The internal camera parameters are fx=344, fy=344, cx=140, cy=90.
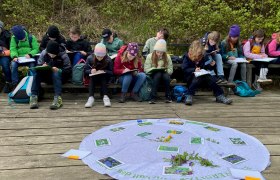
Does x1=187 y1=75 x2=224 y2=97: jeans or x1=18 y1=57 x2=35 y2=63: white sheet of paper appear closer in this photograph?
x1=187 y1=75 x2=224 y2=97: jeans

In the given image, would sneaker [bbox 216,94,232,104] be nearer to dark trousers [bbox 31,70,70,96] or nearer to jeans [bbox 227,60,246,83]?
jeans [bbox 227,60,246,83]

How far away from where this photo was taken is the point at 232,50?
22.5 ft

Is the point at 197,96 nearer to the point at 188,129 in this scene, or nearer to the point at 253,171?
the point at 188,129

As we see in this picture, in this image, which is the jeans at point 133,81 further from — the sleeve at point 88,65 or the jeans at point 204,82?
the jeans at point 204,82

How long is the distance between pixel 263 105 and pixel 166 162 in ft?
10.5

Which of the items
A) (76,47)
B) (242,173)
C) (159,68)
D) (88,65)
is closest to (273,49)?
(159,68)

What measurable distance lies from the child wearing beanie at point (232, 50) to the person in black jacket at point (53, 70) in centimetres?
305

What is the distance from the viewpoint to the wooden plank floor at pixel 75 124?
314 centimetres

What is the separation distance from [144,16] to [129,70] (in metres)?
4.64

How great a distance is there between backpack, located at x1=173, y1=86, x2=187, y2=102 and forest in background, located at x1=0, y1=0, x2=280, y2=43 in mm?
3124

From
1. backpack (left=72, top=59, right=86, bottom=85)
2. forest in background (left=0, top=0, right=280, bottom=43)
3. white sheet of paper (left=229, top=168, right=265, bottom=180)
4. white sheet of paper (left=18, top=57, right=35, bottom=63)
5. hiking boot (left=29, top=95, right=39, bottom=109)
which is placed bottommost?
white sheet of paper (left=229, top=168, right=265, bottom=180)

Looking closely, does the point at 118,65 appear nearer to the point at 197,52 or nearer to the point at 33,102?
the point at 197,52

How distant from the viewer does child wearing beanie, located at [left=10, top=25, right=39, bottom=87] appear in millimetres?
6090

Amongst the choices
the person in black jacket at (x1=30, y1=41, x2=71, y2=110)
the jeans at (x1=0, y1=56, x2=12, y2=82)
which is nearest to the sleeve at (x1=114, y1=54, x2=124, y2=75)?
the person in black jacket at (x1=30, y1=41, x2=71, y2=110)
